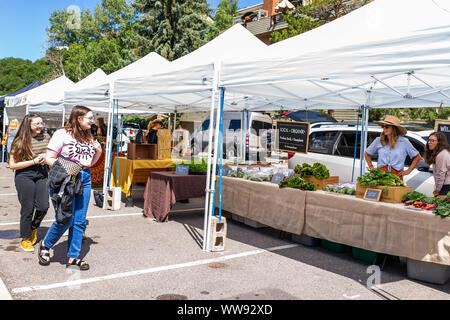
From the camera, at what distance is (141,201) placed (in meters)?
9.69

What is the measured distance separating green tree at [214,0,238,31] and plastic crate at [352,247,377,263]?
53.1 m

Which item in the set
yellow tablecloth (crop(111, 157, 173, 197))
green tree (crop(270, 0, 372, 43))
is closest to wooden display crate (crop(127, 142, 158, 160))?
yellow tablecloth (crop(111, 157, 173, 197))

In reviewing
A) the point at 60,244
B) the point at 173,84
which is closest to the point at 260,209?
the point at 173,84

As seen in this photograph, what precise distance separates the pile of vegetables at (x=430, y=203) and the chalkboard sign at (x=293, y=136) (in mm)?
3058

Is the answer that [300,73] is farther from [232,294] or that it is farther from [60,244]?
[60,244]

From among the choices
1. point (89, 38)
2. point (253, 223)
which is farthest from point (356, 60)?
point (89, 38)

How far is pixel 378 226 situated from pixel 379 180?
22.7 inches

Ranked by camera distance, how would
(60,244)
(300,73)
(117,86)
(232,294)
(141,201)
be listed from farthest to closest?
(141,201) < (117,86) < (60,244) < (300,73) < (232,294)

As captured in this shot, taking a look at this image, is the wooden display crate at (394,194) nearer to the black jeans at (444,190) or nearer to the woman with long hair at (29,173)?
the black jeans at (444,190)

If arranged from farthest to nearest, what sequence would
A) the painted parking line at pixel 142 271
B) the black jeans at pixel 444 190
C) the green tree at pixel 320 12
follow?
the green tree at pixel 320 12, the black jeans at pixel 444 190, the painted parking line at pixel 142 271

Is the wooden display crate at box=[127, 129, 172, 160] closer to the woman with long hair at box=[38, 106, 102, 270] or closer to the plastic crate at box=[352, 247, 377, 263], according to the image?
the woman with long hair at box=[38, 106, 102, 270]

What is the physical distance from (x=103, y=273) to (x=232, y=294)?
153 cm

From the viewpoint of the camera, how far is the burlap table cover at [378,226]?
170 inches

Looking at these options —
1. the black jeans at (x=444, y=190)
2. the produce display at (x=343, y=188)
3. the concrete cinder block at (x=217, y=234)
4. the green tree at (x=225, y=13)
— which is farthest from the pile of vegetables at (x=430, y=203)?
the green tree at (x=225, y=13)
